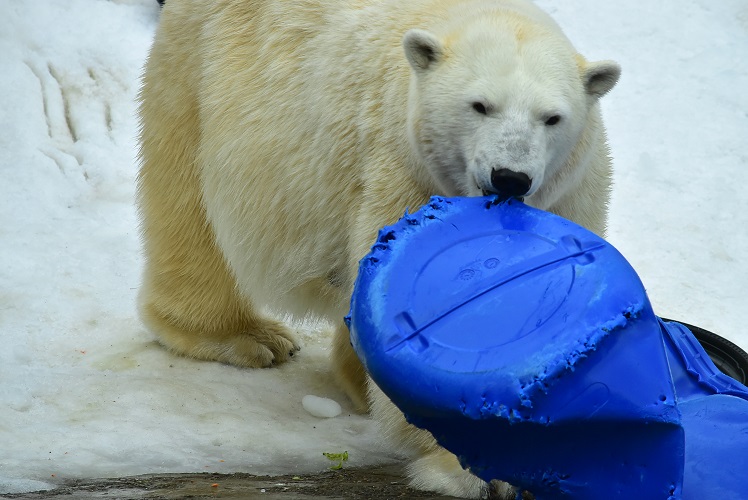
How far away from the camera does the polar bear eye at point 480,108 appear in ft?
9.28

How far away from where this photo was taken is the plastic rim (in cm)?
394

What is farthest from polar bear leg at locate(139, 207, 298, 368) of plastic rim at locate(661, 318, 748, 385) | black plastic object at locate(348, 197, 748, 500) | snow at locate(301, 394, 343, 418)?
black plastic object at locate(348, 197, 748, 500)

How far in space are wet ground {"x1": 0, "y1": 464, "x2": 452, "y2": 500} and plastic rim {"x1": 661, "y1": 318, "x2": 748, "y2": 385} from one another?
1.57 m

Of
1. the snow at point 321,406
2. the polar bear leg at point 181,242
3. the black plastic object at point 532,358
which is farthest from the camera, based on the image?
the polar bear leg at point 181,242

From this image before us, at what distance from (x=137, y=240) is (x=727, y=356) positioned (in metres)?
3.39

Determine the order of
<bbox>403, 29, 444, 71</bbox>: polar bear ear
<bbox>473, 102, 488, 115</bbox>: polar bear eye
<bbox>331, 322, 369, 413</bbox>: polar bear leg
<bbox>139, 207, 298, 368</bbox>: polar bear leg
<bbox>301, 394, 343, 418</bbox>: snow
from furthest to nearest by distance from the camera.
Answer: <bbox>139, 207, 298, 368</bbox>: polar bear leg → <bbox>331, 322, 369, 413</bbox>: polar bear leg → <bbox>301, 394, 343, 418</bbox>: snow → <bbox>403, 29, 444, 71</bbox>: polar bear ear → <bbox>473, 102, 488, 115</bbox>: polar bear eye

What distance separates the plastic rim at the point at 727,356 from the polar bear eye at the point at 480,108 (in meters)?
1.64

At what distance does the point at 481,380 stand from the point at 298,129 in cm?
→ 193

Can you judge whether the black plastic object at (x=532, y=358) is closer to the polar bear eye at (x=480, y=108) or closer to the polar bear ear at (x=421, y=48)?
the polar bear eye at (x=480, y=108)

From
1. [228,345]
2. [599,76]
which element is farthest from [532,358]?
[228,345]

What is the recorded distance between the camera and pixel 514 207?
8.48 ft

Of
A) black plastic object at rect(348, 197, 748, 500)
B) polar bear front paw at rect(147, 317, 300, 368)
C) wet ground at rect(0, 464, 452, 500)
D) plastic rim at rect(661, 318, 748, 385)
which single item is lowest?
polar bear front paw at rect(147, 317, 300, 368)

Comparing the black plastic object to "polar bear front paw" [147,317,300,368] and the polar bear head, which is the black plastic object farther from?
"polar bear front paw" [147,317,300,368]

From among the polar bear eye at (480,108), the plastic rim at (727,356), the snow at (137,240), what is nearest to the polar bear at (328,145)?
the polar bear eye at (480,108)
